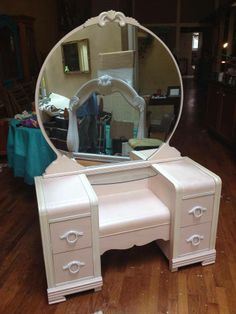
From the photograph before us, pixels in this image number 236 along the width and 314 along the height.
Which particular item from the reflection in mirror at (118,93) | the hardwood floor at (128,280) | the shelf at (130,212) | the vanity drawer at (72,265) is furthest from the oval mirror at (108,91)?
the hardwood floor at (128,280)

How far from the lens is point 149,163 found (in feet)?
5.32

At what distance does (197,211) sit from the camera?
1430mm

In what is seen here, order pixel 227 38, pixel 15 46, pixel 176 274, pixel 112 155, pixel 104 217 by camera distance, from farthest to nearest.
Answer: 1. pixel 227 38
2. pixel 15 46
3. pixel 112 155
4. pixel 176 274
5. pixel 104 217

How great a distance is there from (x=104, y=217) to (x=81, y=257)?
215 millimetres

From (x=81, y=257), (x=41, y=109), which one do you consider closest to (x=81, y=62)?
(x=41, y=109)

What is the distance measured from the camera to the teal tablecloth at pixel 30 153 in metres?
2.13

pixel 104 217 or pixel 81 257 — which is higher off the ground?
pixel 104 217

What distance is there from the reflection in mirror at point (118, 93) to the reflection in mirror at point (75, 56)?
0.01 metres

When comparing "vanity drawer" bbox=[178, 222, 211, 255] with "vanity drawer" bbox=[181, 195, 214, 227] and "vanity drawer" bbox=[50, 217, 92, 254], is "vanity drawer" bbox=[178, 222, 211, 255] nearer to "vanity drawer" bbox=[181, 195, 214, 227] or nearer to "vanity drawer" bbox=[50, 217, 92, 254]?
"vanity drawer" bbox=[181, 195, 214, 227]

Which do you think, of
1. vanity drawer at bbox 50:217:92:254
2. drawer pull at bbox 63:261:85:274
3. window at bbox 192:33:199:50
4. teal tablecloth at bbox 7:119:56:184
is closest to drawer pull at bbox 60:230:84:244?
vanity drawer at bbox 50:217:92:254

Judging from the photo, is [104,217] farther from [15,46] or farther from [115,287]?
[15,46]

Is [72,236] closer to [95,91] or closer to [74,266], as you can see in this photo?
[74,266]

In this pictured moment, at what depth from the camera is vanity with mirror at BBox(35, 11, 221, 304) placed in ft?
4.24

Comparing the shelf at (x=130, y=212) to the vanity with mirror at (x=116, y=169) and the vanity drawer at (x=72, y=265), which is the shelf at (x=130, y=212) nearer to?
the vanity with mirror at (x=116, y=169)
